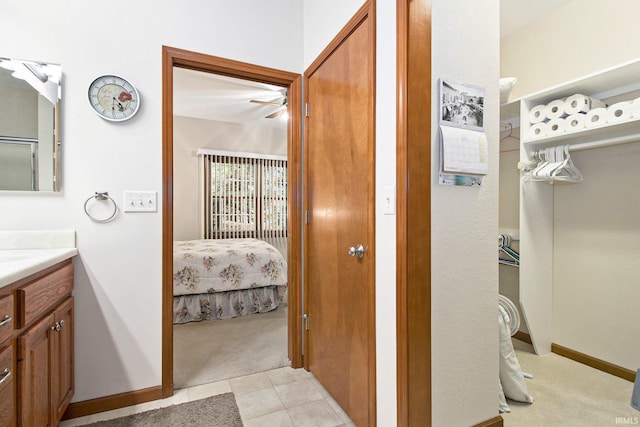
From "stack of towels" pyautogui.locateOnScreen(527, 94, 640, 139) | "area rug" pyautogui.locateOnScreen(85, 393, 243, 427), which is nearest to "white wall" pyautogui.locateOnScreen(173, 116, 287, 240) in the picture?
"area rug" pyautogui.locateOnScreen(85, 393, 243, 427)

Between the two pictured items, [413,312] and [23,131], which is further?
[23,131]

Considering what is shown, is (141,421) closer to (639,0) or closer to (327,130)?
(327,130)

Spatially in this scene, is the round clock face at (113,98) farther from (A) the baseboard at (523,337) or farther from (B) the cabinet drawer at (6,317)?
(A) the baseboard at (523,337)

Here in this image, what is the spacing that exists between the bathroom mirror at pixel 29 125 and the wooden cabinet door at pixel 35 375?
31.2 inches

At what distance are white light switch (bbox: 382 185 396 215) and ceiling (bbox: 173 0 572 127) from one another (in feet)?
6.68

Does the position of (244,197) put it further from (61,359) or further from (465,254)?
(465,254)

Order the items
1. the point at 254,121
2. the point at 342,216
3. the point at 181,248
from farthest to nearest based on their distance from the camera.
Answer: the point at 254,121 → the point at 181,248 → the point at 342,216

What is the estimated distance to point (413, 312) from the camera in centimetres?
129

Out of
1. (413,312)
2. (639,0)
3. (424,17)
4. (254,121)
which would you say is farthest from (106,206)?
(254,121)

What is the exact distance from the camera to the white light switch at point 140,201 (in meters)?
1.83

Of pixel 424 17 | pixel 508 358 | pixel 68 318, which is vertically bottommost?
pixel 508 358

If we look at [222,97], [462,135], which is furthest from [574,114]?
[222,97]

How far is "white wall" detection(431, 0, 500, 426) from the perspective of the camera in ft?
4.51

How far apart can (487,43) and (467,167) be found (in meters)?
0.64
